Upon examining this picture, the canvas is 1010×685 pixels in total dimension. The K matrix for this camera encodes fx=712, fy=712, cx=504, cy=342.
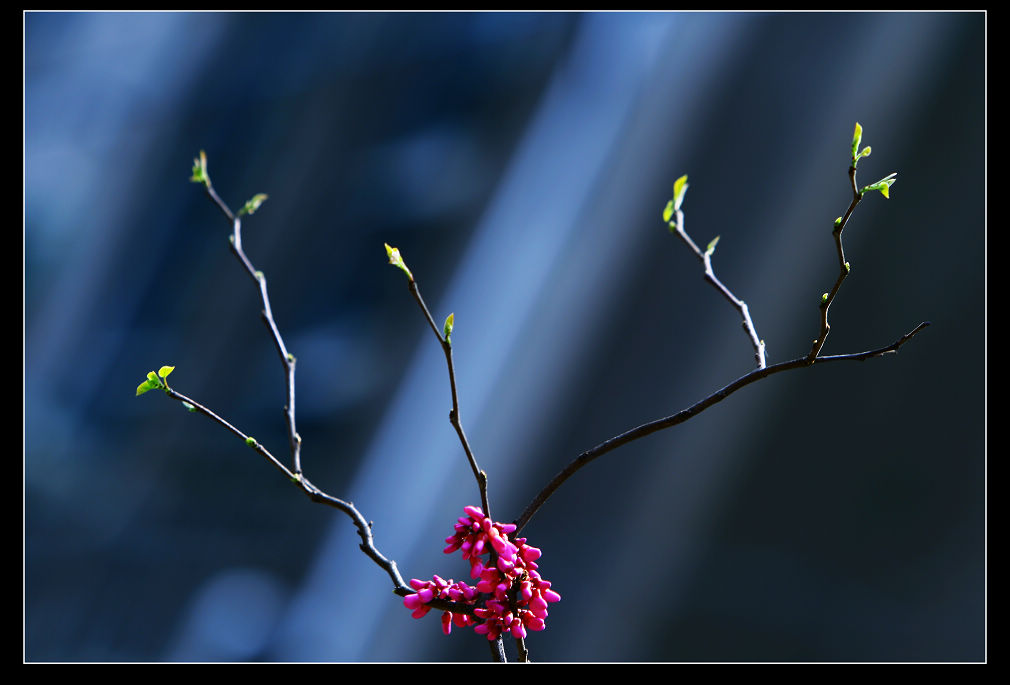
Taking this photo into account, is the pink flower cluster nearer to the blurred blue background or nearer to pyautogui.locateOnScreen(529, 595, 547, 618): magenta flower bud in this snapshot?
pyautogui.locateOnScreen(529, 595, 547, 618): magenta flower bud

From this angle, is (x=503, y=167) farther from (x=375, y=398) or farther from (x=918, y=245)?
(x=918, y=245)

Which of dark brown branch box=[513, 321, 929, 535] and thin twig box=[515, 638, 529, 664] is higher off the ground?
dark brown branch box=[513, 321, 929, 535]

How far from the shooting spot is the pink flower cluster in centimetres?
49

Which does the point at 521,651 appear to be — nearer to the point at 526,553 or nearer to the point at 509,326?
the point at 526,553

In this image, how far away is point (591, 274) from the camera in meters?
2.02

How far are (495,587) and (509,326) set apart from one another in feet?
5.05

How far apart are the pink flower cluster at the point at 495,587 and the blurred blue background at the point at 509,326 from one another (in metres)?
1.43

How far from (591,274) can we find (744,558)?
34.0 inches

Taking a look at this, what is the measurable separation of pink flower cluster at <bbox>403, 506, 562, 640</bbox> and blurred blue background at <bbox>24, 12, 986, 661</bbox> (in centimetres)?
143

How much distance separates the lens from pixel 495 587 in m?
0.50

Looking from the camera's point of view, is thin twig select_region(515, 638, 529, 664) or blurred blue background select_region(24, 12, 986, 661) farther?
blurred blue background select_region(24, 12, 986, 661)

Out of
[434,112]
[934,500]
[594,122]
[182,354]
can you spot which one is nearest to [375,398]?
[182,354]

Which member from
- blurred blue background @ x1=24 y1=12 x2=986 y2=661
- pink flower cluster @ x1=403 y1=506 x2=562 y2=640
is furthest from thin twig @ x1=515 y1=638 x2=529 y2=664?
blurred blue background @ x1=24 y1=12 x2=986 y2=661

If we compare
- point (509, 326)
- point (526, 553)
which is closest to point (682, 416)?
point (526, 553)
